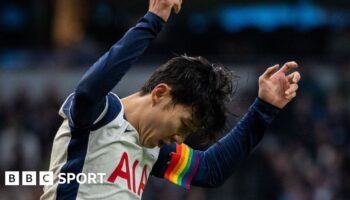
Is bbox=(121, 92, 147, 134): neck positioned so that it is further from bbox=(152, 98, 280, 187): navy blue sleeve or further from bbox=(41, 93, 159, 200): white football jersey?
bbox=(152, 98, 280, 187): navy blue sleeve

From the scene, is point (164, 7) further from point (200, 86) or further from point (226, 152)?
point (226, 152)

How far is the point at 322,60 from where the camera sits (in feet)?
40.3

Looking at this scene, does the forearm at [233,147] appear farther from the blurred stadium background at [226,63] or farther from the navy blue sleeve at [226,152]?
the blurred stadium background at [226,63]

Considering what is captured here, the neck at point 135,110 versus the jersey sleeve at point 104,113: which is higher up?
the jersey sleeve at point 104,113

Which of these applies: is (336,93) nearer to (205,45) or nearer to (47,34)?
(205,45)

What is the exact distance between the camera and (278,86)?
4.80 meters

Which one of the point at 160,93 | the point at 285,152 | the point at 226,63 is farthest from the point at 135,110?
the point at 226,63

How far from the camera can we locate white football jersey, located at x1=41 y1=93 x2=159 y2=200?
14.4 feet

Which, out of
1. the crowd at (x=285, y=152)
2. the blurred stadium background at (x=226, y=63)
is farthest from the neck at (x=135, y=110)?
the crowd at (x=285, y=152)

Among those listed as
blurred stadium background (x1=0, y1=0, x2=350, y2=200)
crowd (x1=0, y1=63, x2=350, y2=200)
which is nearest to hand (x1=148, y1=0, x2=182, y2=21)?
blurred stadium background (x1=0, y1=0, x2=350, y2=200)

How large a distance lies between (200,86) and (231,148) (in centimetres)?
54

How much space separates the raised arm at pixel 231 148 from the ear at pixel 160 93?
1.42 feet

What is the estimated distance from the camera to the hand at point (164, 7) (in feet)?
13.4

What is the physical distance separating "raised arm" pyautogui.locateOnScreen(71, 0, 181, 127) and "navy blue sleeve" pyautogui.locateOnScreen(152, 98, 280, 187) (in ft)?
2.73
